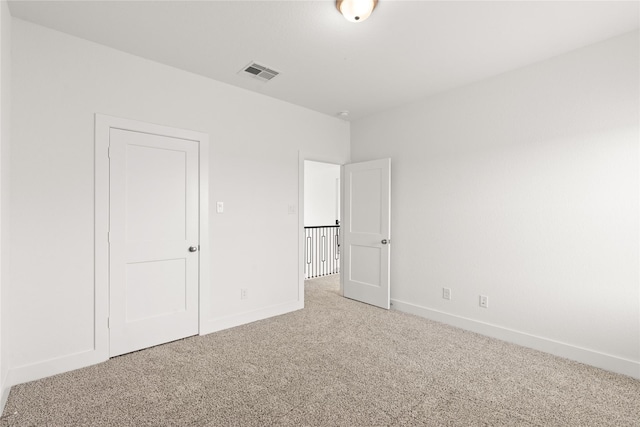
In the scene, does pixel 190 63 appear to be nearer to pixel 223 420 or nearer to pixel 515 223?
pixel 223 420

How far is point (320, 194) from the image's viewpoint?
7875 mm

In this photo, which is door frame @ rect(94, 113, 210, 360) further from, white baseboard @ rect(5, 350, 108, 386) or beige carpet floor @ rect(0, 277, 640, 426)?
beige carpet floor @ rect(0, 277, 640, 426)

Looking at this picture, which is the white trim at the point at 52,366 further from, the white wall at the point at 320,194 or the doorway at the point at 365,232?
the white wall at the point at 320,194

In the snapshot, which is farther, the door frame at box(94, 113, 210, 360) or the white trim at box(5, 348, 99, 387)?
the door frame at box(94, 113, 210, 360)

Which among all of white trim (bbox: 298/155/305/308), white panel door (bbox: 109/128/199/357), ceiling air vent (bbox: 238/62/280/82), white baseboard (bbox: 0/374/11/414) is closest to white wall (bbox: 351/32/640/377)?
white trim (bbox: 298/155/305/308)

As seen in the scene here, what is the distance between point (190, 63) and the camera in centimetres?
289

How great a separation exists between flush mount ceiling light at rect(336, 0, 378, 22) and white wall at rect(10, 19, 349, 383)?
1760 mm

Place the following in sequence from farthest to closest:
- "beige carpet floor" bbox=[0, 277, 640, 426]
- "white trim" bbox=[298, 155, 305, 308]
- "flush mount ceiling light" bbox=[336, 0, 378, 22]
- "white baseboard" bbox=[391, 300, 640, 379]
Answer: "white trim" bbox=[298, 155, 305, 308]
"white baseboard" bbox=[391, 300, 640, 379]
"flush mount ceiling light" bbox=[336, 0, 378, 22]
"beige carpet floor" bbox=[0, 277, 640, 426]

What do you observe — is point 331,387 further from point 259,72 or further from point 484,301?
point 259,72

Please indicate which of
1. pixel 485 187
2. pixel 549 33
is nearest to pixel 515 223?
pixel 485 187

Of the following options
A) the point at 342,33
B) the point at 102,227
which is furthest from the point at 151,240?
the point at 342,33

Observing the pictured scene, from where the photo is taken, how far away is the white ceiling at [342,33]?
210 cm

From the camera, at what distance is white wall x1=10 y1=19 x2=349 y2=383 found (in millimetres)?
2246

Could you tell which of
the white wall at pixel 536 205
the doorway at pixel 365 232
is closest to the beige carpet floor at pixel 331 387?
the white wall at pixel 536 205
